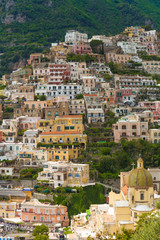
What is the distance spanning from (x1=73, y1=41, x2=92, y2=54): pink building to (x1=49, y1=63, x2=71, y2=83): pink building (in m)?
9.81

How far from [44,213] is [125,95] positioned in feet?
114

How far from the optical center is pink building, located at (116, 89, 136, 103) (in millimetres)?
89325

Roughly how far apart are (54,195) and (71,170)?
438cm

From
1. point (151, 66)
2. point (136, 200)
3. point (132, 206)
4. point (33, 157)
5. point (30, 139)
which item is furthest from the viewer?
point (151, 66)

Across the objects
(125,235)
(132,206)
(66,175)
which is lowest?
(125,235)

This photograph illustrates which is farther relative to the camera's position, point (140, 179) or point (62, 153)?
point (62, 153)

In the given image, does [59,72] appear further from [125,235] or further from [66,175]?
[125,235]

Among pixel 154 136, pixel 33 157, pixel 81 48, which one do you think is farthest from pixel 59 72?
pixel 33 157

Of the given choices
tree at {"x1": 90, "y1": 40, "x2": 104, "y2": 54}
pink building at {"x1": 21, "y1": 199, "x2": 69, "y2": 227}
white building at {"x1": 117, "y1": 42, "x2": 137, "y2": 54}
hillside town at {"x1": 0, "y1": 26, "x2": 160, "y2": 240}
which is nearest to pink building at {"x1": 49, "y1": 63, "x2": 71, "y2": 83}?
hillside town at {"x1": 0, "y1": 26, "x2": 160, "y2": 240}

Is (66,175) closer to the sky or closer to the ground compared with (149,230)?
closer to the sky

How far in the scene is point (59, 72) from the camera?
3743 inches

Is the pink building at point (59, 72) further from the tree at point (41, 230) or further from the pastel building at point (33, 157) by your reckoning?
the tree at point (41, 230)

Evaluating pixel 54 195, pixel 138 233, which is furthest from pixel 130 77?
pixel 138 233

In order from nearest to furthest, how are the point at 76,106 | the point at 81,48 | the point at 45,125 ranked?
the point at 45,125 → the point at 76,106 → the point at 81,48
